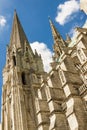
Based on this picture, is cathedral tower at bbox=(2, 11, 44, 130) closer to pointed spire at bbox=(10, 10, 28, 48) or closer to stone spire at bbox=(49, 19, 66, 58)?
pointed spire at bbox=(10, 10, 28, 48)

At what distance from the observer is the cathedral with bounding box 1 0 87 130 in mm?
14336

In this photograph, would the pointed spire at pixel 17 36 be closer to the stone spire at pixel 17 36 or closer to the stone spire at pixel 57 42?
the stone spire at pixel 17 36

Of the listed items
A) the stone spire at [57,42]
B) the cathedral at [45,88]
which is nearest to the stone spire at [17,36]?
the cathedral at [45,88]

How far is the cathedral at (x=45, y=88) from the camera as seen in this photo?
14.3 meters

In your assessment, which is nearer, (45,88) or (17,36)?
(45,88)

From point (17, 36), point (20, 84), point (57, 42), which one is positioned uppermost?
point (17, 36)

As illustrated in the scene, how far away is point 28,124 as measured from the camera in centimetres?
2139

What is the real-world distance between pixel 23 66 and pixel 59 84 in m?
10.7

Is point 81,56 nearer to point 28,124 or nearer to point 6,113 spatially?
point 28,124

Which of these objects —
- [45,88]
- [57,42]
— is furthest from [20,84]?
[57,42]

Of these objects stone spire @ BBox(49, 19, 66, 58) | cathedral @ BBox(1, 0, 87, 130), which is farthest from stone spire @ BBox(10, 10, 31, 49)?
stone spire @ BBox(49, 19, 66, 58)

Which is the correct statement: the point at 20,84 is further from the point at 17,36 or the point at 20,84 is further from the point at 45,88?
the point at 17,36

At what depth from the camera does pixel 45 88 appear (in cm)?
1812

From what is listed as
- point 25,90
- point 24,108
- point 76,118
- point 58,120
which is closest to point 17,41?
point 25,90
